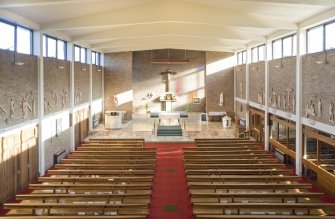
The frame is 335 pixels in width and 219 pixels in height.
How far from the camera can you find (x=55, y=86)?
13641 mm

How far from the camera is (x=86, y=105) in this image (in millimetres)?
18703

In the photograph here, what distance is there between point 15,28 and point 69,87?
5.22 m

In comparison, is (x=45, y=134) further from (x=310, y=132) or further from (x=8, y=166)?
(x=310, y=132)

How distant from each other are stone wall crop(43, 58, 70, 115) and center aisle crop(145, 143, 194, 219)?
15.2ft

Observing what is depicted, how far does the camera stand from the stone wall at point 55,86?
12.7 m

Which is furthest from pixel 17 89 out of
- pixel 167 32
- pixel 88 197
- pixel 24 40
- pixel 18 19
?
pixel 167 32

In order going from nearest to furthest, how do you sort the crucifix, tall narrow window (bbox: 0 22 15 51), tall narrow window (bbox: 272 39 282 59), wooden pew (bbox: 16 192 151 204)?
1. wooden pew (bbox: 16 192 151 204)
2. tall narrow window (bbox: 0 22 15 51)
3. tall narrow window (bbox: 272 39 282 59)
4. the crucifix

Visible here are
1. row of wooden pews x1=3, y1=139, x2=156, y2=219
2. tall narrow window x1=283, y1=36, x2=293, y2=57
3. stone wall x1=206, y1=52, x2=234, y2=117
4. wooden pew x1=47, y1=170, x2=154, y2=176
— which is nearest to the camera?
row of wooden pews x1=3, y1=139, x2=156, y2=219

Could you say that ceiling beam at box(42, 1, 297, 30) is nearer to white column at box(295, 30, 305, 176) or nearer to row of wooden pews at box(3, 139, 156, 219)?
white column at box(295, 30, 305, 176)

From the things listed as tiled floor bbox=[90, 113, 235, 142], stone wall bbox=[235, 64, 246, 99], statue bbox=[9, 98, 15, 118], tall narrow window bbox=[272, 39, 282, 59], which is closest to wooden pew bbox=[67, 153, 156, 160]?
statue bbox=[9, 98, 15, 118]

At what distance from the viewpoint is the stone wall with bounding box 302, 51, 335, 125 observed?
9.73 metres

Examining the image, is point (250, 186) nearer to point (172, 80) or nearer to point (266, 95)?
point (266, 95)

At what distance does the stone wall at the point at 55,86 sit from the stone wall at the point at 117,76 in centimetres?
817

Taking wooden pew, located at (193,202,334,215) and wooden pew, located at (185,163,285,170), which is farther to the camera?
wooden pew, located at (185,163,285,170)
